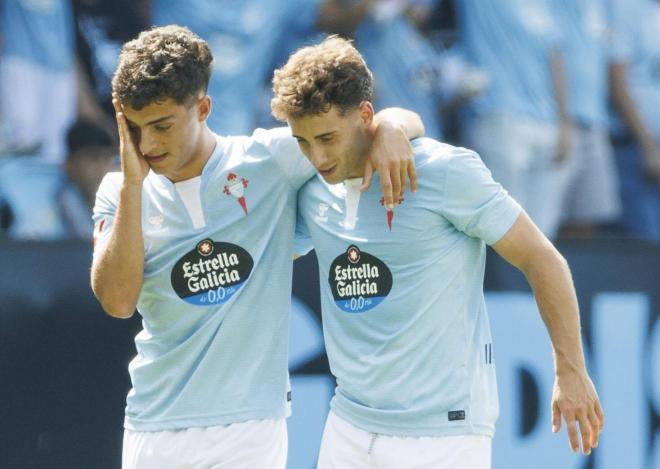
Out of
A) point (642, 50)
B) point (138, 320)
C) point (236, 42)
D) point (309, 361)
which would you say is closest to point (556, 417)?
point (309, 361)

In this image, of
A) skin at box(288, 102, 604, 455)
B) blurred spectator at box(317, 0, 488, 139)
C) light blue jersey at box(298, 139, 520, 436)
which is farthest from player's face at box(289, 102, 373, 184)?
blurred spectator at box(317, 0, 488, 139)

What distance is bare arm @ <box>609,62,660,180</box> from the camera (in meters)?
7.51

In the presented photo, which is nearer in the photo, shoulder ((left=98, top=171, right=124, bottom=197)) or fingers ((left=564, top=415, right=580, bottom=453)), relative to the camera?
fingers ((left=564, top=415, right=580, bottom=453))

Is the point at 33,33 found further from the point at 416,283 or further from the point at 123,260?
the point at 416,283

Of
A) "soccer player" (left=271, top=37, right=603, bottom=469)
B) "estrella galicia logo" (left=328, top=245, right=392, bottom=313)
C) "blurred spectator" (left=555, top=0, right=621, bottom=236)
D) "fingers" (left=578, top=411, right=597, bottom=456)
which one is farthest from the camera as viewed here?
"blurred spectator" (left=555, top=0, right=621, bottom=236)

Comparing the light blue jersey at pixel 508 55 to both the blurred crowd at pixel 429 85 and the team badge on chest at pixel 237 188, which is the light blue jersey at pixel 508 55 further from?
the team badge on chest at pixel 237 188

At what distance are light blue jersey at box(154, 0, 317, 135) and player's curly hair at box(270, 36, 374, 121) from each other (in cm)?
289

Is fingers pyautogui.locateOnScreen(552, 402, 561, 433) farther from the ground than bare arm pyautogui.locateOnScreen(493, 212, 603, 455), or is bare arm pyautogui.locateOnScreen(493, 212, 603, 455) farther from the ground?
bare arm pyautogui.locateOnScreen(493, 212, 603, 455)

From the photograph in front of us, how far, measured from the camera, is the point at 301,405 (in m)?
5.60

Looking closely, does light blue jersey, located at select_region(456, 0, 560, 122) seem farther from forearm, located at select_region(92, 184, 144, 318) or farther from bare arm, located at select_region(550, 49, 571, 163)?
forearm, located at select_region(92, 184, 144, 318)

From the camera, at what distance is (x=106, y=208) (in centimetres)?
386

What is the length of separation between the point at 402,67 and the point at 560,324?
3.62m

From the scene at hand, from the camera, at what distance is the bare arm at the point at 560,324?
343 cm

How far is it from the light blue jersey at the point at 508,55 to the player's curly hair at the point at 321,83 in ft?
11.4
